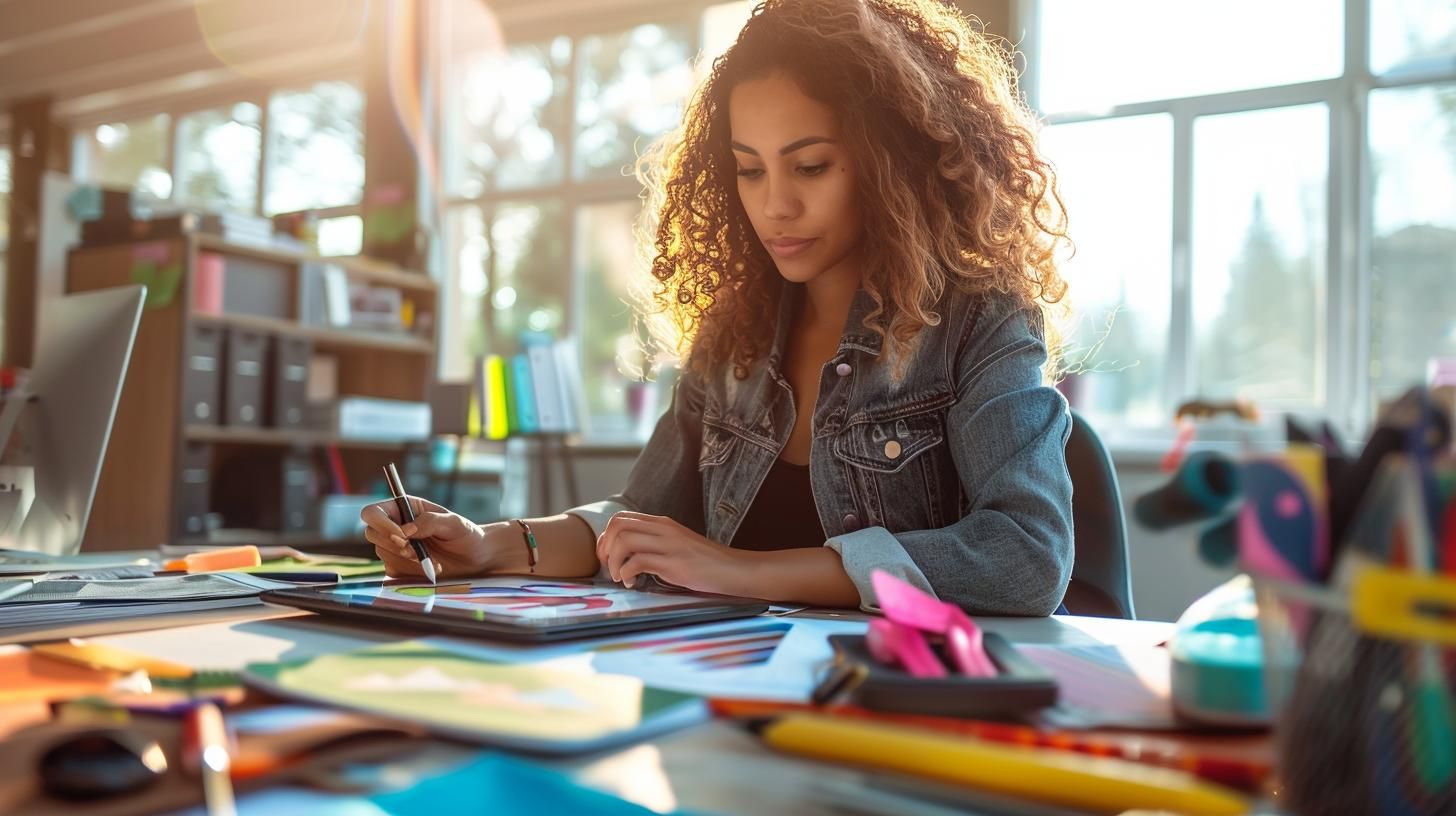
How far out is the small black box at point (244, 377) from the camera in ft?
13.7

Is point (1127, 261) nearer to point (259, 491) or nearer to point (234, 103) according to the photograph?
point (259, 491)

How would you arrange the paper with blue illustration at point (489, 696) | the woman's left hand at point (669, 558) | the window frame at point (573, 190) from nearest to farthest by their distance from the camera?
1. the paper with blue illustration at point (489, 696)
2. the woman's left hand at point (669, 558)
3. the window frame at point (573, 190)

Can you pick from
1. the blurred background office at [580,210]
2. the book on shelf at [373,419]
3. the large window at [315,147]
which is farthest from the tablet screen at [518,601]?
the large window at [315,147]

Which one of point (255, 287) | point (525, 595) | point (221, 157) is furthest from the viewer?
point (221, 157)

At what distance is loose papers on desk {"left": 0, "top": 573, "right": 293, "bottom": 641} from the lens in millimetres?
837

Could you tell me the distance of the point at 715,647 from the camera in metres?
0.71

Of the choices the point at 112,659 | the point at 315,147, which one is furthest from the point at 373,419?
the point at 112,659

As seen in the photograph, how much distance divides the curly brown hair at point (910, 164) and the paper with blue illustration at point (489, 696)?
83 centimetres

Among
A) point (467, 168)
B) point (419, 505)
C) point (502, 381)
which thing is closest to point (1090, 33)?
point (502, 381)

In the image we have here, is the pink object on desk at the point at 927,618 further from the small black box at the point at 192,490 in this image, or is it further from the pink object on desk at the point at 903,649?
the small black box at the point at 192,490

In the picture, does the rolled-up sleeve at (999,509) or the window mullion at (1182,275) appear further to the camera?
the window mullion at (1182,275)

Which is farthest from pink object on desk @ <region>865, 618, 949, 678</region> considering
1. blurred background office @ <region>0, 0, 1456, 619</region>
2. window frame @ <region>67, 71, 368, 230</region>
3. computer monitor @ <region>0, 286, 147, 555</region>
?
window frame @ <region>67, 71, 368, 230</region>

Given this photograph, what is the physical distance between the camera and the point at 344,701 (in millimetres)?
509

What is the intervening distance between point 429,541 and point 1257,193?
360 cm
